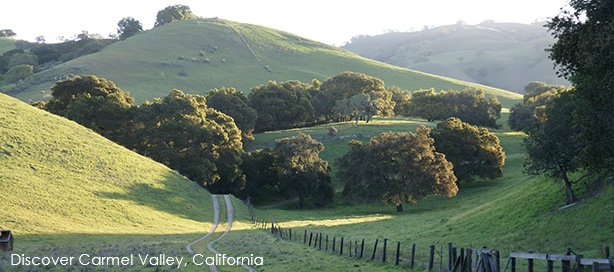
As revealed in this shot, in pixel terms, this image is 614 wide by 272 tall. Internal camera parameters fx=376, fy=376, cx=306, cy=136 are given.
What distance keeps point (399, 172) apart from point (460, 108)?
59.7 metres

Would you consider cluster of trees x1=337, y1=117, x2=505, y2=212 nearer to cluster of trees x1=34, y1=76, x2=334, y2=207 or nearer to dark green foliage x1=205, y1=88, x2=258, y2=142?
cluster of trees x1=34, y1=76, x2=334, y2=207

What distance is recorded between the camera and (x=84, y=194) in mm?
33969

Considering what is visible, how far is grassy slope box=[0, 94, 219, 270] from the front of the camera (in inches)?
977

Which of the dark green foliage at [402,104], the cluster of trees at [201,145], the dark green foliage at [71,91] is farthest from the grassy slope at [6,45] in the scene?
the dark green foliage at [402,104]

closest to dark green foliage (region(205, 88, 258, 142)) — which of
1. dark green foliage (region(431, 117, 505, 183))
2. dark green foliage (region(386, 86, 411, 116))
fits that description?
dark green foliage (region(431, 117, 505, 183))

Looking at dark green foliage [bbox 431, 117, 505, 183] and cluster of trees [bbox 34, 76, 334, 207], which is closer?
dark green foliage [bbox 431, 117, 505, 183]

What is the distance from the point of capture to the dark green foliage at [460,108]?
319ft

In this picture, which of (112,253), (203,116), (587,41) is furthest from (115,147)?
(587,41)

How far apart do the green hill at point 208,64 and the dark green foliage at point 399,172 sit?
252 ft

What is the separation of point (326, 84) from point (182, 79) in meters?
55.7

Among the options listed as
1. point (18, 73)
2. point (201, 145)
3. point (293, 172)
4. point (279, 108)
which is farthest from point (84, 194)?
point (18, 73)

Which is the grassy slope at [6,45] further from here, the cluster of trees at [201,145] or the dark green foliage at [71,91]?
the cluster of trees at [201,145]

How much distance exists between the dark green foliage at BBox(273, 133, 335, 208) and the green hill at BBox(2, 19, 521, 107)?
63.7 metres

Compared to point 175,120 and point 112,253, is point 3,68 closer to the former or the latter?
point 175,120
